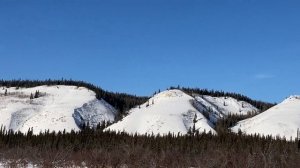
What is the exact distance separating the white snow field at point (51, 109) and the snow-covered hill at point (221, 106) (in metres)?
13.7

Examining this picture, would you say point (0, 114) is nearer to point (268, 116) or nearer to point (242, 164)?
point (268, 116)

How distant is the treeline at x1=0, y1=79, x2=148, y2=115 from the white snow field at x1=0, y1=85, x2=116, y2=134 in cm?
216

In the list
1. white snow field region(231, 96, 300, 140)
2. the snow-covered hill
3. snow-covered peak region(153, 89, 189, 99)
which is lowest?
white snow field region(231, 96, 300, 140)

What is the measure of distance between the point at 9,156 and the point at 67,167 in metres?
6.92

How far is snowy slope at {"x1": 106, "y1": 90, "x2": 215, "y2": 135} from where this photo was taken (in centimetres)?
6231

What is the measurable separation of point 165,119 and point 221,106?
20.6 metres

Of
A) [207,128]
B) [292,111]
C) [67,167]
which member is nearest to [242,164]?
[67,167]

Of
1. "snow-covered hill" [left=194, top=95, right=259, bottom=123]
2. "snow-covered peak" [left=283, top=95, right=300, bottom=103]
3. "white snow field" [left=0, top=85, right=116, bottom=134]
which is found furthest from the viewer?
"snow-covered hill" [left=194, top=95, right=259, bottom=123]

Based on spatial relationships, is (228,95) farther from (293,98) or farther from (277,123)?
(277,123)

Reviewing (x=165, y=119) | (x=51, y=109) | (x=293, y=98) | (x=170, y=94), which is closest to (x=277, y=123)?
(x=165, y=119)

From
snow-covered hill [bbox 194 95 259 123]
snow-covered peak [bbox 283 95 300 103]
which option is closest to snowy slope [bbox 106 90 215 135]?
snow-covered hill [bbox 194 95 259 123]

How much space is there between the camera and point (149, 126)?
212 feet

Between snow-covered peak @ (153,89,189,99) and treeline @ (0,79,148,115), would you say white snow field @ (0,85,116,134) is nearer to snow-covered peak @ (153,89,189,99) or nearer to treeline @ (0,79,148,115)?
treeline @ (0,79,148,115)

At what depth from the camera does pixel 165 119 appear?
6525cm
